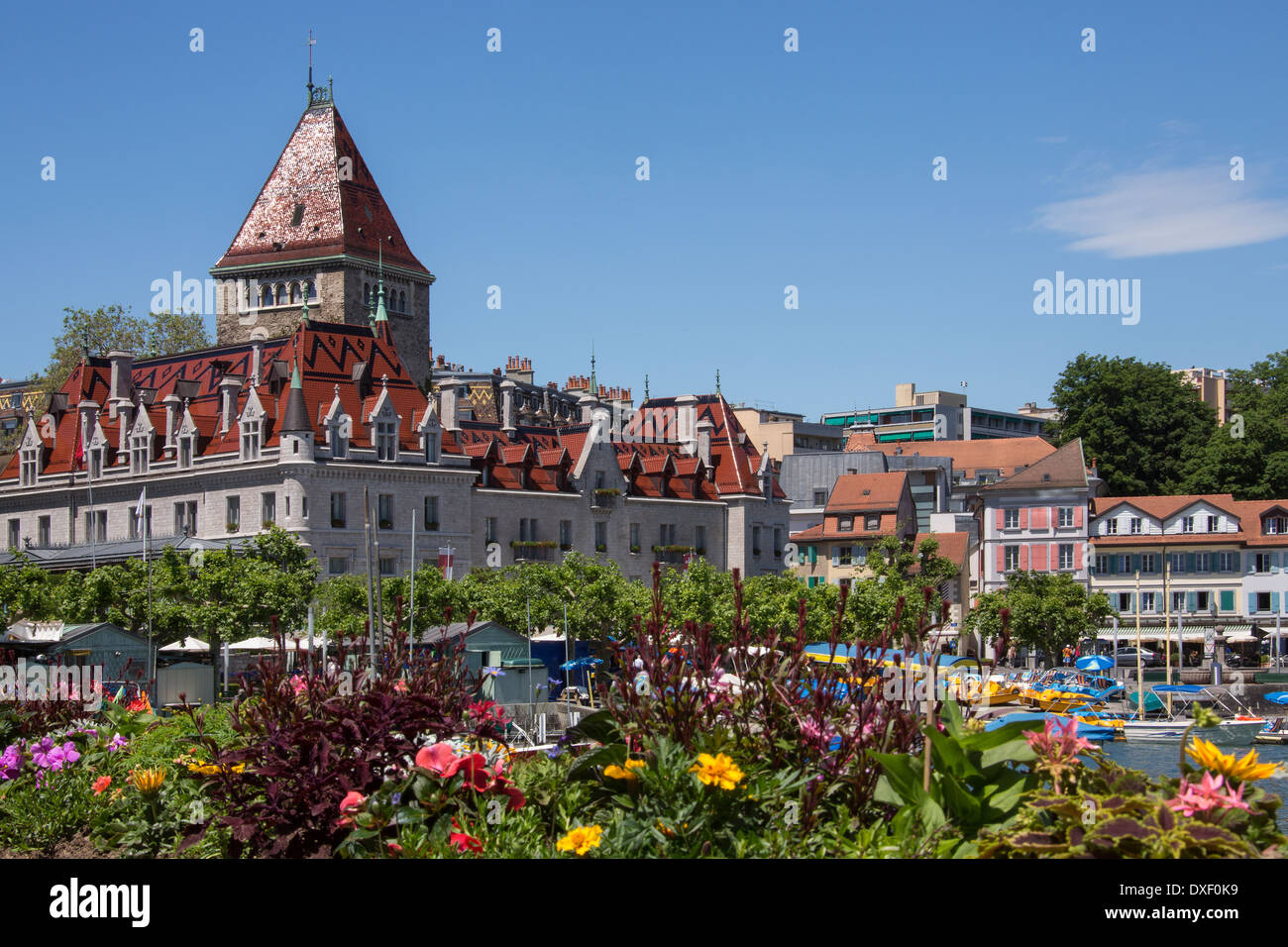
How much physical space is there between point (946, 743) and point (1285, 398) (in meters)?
122

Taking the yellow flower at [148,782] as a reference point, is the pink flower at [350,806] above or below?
above

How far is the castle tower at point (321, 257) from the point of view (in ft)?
358

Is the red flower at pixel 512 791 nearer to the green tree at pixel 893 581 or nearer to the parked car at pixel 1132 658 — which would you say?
the green tree at pixel 893 581

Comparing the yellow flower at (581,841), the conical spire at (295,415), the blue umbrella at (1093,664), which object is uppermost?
the conical spire at (295,415)

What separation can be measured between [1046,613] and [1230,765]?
233 feet

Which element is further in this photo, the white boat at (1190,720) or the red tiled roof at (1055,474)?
the red tiled roof at (1055,474)

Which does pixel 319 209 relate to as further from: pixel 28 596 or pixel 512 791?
pixel 512 791

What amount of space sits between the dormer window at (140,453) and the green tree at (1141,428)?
66860 mm

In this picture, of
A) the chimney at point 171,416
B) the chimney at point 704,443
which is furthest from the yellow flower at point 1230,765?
the chimney at point 704,443

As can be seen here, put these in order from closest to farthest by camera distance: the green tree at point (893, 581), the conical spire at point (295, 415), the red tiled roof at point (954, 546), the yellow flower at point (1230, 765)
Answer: the yellow flower at point (1230, 765)
the green tree at point (893, 581)
the conical spire at point (295, 415)
the red tiled roof at point (954, 546)

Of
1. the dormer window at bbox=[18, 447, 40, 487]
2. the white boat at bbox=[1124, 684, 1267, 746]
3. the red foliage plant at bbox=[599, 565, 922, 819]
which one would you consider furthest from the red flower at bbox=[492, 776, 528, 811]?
the dormer window at bbox=[18, 447, 40, 487]
